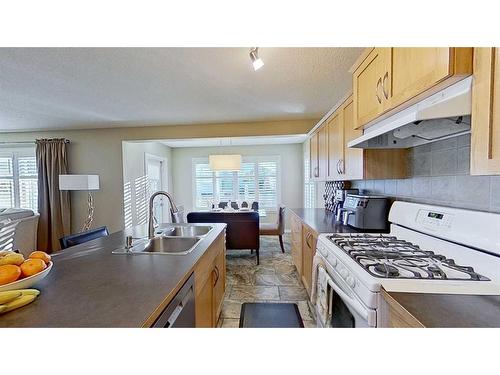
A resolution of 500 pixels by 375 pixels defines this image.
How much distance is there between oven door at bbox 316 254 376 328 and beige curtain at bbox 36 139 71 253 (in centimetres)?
468

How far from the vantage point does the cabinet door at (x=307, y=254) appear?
217cm

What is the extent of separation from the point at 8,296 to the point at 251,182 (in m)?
5.32

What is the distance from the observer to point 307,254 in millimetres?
2375

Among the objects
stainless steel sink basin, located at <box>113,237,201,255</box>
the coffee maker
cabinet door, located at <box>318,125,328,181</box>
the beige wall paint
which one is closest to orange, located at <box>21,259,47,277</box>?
stainless steel sink basin, located at <box>113,237,201,255</box>

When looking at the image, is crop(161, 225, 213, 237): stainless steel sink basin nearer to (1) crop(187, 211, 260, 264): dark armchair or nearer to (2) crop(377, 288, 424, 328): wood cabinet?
(1) crop(187, 211, 260, 264): dark armchair

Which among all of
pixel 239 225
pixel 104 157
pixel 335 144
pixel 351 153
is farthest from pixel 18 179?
pixel 351 153

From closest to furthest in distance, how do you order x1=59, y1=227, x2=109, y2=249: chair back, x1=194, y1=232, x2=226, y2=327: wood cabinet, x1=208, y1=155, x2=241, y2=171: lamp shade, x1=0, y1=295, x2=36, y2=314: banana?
1. x1=0, y1=295, x2=36, y2=314: banana
2. x1=194, y1=232, x2=226, y2=327: wood cabinet
3. x1=59, y1=227, x2=109, y2=249: chair back
4. x1=208, y1=155, x2=241, y2=171: lamp shade

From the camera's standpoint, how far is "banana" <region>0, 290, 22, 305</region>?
29.0 inches

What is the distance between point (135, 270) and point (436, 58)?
1.60m

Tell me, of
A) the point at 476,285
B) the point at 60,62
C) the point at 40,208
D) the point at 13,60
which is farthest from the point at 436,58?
the point at 40,208

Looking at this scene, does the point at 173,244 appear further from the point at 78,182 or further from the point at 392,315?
the point at 78,182

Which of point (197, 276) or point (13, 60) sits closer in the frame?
point (197, 276)
